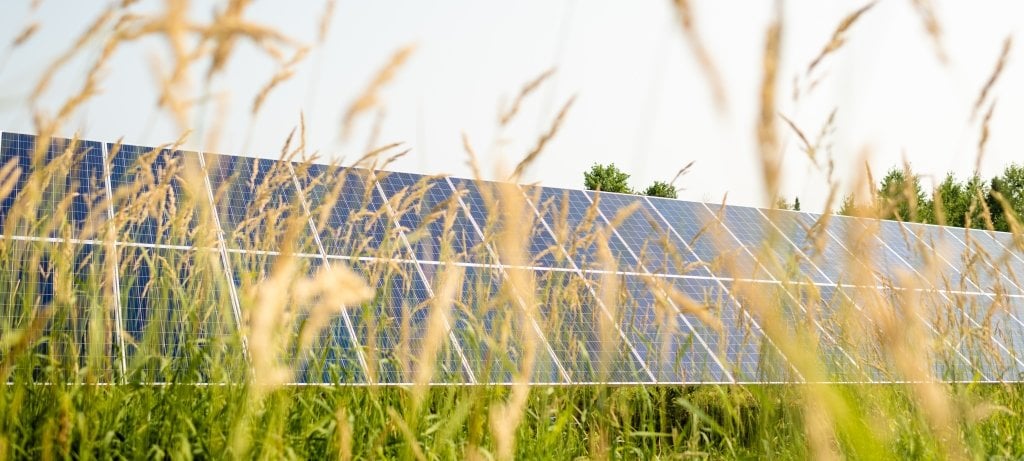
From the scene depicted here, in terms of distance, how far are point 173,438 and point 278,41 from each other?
141 centimetres

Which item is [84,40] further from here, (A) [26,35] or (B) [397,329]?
(B) [397,329]

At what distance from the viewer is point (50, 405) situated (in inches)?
108

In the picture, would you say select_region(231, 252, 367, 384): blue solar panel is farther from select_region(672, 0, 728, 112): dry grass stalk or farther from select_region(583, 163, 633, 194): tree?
select_region(583, 163, 633, 194): tree

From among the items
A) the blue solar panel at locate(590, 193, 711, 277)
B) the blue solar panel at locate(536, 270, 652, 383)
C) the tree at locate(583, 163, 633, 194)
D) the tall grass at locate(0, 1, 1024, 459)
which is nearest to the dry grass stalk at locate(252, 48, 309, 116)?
the tall grass at locate(0, 1, 1024, 459)

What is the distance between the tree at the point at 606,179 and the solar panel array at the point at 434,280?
26318 millimetres

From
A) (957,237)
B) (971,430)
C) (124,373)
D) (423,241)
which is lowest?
(971,430)

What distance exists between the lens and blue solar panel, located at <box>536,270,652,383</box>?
3.84m

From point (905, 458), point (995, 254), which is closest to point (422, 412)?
point (905, 458)

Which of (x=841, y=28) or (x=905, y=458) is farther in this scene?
(x=905, y=458)

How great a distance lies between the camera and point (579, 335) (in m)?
5.99

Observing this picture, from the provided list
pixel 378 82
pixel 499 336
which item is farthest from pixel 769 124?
pixel 499 336

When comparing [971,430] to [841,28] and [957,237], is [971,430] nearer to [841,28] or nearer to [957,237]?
[841,28]

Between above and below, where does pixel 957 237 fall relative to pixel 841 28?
above

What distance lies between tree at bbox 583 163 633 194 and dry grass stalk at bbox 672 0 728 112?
118 feet
